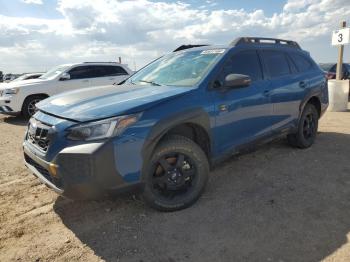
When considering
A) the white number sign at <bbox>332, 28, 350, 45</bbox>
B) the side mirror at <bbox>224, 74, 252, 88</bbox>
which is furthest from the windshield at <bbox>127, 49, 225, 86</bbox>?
the white number sign at <bbox>332, 28, 350, 45</bbox>

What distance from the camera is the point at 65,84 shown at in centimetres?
1102

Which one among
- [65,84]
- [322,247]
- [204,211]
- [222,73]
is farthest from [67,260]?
[65,84]

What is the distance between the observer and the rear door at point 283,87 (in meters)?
4.85

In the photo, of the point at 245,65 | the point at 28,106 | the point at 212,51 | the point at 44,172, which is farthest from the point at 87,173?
the point at 28,106

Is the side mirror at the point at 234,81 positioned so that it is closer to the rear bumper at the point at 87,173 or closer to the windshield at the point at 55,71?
the rear bumper at the point at 87,173

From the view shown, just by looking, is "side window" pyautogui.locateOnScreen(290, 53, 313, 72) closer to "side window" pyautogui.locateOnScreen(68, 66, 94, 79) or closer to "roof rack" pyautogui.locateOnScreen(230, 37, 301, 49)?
"roof rack" pyautogui.locateOnScreen(230, 37, 301, 49)

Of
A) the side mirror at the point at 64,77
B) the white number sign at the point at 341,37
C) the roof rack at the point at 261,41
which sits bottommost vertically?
the side mirror at the point at 64,77

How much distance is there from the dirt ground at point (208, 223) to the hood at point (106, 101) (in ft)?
3.65

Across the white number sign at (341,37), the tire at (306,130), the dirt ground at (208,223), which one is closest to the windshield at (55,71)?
the dirt ground at (208,223)

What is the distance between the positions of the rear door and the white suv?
24.9 feet

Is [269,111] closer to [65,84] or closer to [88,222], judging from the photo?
[88,222]

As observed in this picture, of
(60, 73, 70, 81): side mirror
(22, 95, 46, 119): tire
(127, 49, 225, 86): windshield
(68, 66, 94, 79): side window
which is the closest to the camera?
(127, 49, 225, 86): windshield

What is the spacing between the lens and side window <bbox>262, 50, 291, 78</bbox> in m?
4.90

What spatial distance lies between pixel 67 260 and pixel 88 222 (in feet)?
2.05
